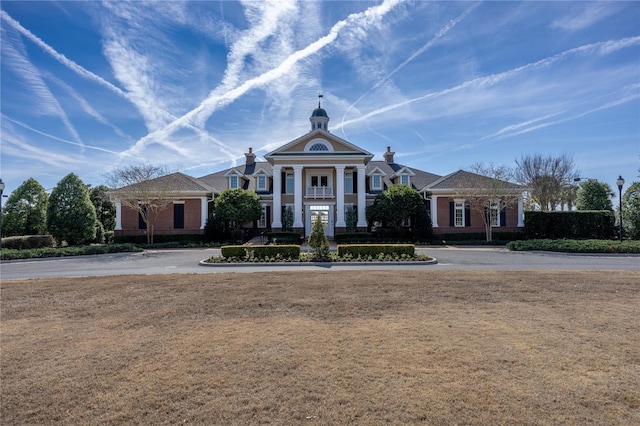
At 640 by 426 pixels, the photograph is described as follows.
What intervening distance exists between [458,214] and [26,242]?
108 ft

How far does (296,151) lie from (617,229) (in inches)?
1017

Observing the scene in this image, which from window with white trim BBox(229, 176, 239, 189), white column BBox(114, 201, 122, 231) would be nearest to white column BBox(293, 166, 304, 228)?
window with white trim BBox(229, 176, 239, 189)

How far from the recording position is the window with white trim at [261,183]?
33250 mm

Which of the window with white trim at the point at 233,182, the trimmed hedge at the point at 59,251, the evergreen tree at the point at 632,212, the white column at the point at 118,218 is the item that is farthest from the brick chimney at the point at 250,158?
the evergreen tree at the point at 632,212

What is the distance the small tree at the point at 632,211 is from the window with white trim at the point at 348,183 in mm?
20782

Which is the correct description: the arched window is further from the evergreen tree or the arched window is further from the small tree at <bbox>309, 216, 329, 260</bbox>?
the evergreen tree

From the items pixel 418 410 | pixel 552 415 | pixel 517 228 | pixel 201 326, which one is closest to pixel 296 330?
pixel 201 326

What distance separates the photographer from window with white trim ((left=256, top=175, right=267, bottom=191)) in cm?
3325

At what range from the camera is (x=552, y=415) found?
3469mm

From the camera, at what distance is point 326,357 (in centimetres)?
491

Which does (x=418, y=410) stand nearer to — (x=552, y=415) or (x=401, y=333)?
(x=552, y=415)

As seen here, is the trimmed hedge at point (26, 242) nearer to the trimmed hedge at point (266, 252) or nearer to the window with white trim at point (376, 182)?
the trimmed hedge at point (266, 252)

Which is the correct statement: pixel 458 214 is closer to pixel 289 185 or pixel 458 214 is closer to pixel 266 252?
pixel 289 185

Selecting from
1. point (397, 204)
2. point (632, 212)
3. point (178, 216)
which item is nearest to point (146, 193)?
point (178, 216)
